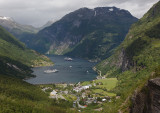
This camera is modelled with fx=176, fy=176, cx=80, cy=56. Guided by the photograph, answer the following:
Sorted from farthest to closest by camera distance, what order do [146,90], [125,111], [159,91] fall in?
[125,111] < [146,90] < [159,91]

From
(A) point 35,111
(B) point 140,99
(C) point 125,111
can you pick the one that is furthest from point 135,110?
(A) point 35,111

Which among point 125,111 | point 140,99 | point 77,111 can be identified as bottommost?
point 77,111

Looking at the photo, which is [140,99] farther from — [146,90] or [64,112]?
[64,112]

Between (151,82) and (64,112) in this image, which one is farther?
(64,112)

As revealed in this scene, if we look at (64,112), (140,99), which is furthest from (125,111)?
(64,112)

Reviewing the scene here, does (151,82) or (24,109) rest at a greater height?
(151,82)

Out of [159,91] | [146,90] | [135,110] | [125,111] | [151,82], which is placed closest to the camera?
[159,91]

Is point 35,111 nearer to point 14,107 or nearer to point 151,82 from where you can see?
point 14,107
